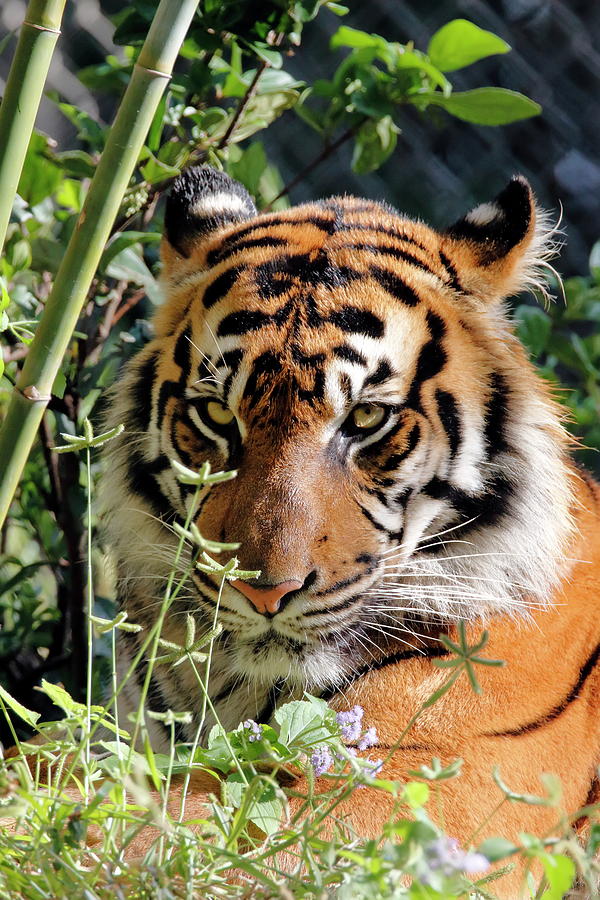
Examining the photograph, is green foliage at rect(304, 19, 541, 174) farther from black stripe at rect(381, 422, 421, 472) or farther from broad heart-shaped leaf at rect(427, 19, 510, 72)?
black stripe at rect(381, 422, 421, 472)

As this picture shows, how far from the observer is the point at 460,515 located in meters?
1.47

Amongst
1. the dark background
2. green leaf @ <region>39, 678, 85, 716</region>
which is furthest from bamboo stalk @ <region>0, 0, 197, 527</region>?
the dark background

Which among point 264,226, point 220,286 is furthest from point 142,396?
point 264,226

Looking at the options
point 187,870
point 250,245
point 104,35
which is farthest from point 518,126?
point 187,870

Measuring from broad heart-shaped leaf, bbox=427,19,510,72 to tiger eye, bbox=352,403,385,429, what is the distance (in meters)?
0.76

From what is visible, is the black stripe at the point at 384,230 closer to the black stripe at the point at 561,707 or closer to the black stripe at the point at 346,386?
the black stripe at the point at 346,386

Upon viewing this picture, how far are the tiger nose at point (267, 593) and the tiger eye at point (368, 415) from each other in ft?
0.83

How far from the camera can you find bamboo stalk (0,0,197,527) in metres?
1.02

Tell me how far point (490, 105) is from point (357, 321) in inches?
23.6

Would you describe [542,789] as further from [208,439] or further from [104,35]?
[104,35]

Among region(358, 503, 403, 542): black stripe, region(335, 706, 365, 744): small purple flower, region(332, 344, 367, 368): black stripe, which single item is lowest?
region(335, 706, 365, 744): small purple flower

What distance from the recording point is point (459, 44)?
180 cm

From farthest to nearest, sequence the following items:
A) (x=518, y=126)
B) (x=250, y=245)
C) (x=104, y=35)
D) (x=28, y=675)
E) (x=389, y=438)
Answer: (x=518, y=126)
(x=104, y=35)
(x=28, y=675)
(x=250, y=245)
(x=389, y=438)

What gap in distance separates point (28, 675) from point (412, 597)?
39.5 inches
